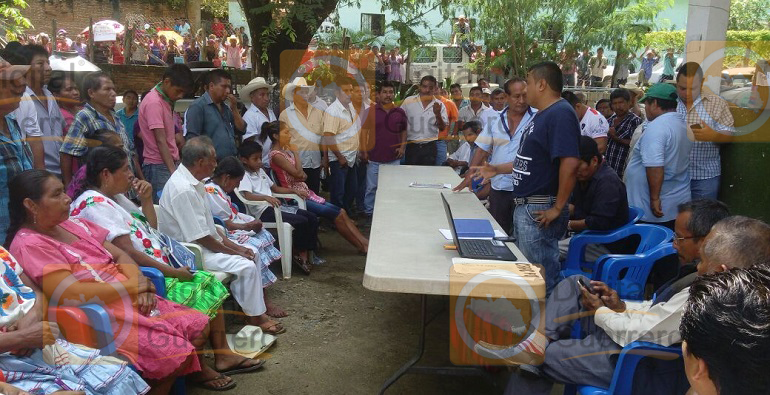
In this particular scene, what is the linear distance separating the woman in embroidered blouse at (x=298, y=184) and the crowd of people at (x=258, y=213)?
18 millimetres

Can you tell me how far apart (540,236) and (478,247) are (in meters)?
0.65

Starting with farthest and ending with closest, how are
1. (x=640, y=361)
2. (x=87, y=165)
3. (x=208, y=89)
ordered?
(x=208, y=89), (x=87, y=165), (x=640, y=361)

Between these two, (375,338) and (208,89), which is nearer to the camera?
(375,338)

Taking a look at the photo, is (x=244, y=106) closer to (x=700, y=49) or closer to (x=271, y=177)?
(x=271, y=177)

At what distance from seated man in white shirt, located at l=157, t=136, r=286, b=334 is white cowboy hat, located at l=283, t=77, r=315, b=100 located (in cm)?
296

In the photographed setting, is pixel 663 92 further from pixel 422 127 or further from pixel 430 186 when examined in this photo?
pixel 422 127

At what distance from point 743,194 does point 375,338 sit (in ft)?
9.62

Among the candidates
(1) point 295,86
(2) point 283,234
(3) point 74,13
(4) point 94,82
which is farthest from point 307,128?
(3) point 74,13

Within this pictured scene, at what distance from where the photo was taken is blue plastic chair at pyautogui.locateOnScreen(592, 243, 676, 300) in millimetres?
3434

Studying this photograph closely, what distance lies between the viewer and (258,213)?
502 centimetres

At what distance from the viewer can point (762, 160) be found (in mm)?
4359

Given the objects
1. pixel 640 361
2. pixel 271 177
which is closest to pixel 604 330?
pixel 640 361

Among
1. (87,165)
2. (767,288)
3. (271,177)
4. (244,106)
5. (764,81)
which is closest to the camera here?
(767,288)

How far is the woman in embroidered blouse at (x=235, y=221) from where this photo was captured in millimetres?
4324
